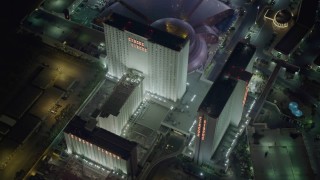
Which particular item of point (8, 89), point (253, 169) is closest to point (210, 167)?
point (253, 169)

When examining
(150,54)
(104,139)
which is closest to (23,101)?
(104,139)

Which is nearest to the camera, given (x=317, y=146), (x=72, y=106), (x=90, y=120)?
(x=90, y=120)

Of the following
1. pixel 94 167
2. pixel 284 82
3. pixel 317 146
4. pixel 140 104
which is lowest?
pixel 94 167

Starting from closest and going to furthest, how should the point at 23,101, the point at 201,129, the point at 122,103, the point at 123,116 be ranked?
the point at 201,129, the point at 122,103, the point at 123,116, the point at 23,101

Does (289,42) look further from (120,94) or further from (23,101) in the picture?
(23,101)

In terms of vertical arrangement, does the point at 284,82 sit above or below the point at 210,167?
above

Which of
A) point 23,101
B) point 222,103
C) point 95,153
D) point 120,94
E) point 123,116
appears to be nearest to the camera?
point 222,103

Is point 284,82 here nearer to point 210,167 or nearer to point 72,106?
point 210,167
